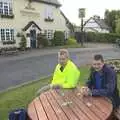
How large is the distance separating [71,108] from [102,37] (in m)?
53.4

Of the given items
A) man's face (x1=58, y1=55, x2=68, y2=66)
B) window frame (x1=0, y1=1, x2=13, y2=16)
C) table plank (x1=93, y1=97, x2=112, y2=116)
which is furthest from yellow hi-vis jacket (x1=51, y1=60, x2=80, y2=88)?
window frame (x1=0, y1=1, x2=13, y2=16)

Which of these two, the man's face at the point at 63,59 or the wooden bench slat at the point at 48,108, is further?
the man's face at the point at 63,59

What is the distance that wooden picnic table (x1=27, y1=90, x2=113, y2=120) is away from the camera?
13.5 feet

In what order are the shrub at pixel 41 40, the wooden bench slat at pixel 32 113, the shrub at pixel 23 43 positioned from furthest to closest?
the shrub at pixel 41 40 → the shrub at pixel 23 43 → the wooden bench slat at pixel 32 113

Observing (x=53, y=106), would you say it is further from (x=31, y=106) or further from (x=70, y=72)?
(x=70, y=72)

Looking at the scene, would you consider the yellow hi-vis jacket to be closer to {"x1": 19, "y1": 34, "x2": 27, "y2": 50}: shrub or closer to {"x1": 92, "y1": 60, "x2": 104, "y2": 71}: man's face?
{"x1": 92, "y1": 60, "x2": 104, "y2": 71}: man's face

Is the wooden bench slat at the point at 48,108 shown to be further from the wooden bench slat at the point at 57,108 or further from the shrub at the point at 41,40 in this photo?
the shrub at the point at 41,40

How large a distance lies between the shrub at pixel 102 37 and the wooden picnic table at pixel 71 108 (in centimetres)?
5171

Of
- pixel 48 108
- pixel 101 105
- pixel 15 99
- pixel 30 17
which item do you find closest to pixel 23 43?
pixel 30 17

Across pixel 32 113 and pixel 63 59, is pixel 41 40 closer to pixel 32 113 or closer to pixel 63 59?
pixel 63 59

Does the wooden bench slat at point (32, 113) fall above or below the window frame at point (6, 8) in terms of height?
below

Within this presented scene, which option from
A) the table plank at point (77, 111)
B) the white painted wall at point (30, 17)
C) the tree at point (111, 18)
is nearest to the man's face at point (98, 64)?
the table plank at point (77, 111)

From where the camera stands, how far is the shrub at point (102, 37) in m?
56.1

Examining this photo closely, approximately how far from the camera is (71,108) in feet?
14.9
